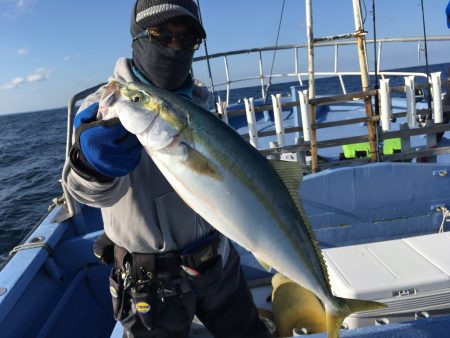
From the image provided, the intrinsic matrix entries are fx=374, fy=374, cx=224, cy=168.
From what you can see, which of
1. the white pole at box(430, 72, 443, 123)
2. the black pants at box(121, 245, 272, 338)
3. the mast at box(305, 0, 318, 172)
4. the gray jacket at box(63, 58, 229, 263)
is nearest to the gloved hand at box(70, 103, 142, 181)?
the gray jacket at box(63, 58, 229, 263)

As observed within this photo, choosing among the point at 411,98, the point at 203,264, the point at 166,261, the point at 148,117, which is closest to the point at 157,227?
the point at 166,261

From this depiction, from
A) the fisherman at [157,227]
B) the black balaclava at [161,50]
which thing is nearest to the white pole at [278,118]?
the fisherman at [157,227]

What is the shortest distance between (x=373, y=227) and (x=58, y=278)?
3.58 m

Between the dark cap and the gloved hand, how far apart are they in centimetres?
60

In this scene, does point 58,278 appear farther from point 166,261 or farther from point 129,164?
point 129,164

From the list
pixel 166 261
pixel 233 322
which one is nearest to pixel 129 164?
pixel 166 261

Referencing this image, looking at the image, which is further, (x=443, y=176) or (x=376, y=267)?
(x=443, y=176)

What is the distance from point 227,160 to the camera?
160 centimetres

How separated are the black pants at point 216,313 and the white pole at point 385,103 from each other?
3531mm

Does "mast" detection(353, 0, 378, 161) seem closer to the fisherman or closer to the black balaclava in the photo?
the fisherman

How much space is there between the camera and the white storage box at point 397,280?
2871 millimetres

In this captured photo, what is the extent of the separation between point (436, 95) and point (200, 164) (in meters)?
5.05

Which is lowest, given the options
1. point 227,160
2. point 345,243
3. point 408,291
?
point 345,243

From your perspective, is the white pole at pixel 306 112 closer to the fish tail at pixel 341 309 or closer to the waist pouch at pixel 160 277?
the waist pouch at pixel 160 277
